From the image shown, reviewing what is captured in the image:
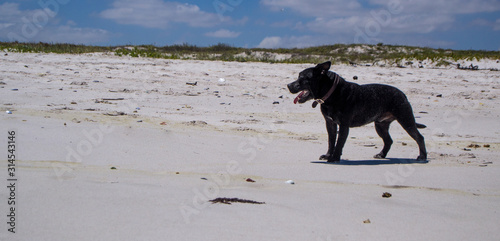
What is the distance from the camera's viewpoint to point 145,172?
4.18 meters

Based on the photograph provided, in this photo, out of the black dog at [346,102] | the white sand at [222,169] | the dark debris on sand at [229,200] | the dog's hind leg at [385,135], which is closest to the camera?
the white sand at [222,169]

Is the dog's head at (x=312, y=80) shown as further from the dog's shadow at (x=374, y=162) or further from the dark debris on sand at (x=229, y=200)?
the dark debris on sand at (x=229, y=200)

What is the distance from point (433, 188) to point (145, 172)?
276cm

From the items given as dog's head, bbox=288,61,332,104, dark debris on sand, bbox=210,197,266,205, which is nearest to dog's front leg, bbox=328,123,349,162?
dog's head, bbox=288,61,332,104

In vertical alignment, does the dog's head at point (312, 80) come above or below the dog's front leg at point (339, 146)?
above

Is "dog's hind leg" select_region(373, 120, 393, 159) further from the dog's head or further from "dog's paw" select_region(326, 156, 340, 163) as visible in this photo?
the dog's head

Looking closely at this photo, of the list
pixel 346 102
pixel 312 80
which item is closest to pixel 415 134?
pixel 346 102

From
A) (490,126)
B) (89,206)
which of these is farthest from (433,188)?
(490,126)

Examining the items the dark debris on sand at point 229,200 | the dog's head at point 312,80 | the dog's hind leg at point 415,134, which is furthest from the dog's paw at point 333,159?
the dark debris on sand at point 229,200

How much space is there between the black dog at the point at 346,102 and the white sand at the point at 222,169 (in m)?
0.42

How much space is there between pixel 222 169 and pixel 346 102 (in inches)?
77.6

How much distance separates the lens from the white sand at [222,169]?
2746 mm

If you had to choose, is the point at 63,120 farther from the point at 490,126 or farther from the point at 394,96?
the point at 490,126

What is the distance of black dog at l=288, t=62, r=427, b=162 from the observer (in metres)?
5.59
